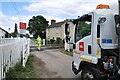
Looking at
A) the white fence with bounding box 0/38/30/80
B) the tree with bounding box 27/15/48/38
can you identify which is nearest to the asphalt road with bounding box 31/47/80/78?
the white fence with bounding box 0/38/30/80

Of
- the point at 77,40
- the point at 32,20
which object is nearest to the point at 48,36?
the point at 32,20

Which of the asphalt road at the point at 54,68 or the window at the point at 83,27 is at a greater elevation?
the window at the point at 83,27

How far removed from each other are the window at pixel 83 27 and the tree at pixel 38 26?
67940 millimetres

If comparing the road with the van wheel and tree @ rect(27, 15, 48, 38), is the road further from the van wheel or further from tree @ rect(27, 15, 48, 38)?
tree @ rect(27, 15, 48, 38)

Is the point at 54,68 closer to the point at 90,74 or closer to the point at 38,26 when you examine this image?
the point at 90,74

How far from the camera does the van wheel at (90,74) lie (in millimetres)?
6621

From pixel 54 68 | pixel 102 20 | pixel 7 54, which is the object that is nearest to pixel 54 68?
pixel 54 68

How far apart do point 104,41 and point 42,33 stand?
234 feet

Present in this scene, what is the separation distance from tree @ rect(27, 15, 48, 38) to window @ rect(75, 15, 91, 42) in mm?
67940

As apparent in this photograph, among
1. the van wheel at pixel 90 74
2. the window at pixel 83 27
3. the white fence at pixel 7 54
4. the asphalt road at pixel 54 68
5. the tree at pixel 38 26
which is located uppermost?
the tree at pixel 38 26

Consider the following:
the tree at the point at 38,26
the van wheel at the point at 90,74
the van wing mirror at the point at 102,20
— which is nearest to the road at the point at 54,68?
the van wheel at the point at 90,74

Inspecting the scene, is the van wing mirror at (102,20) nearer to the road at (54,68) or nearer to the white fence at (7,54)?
the white fence at (7,54)

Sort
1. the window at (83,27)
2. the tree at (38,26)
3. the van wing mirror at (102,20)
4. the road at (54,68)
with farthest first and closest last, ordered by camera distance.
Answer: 1. the tree at (38,26)
2. the road at (54,68)
3. the window at (83,27)
4. the van wing mirror at (102,20)

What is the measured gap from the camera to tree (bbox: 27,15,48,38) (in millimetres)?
78312
